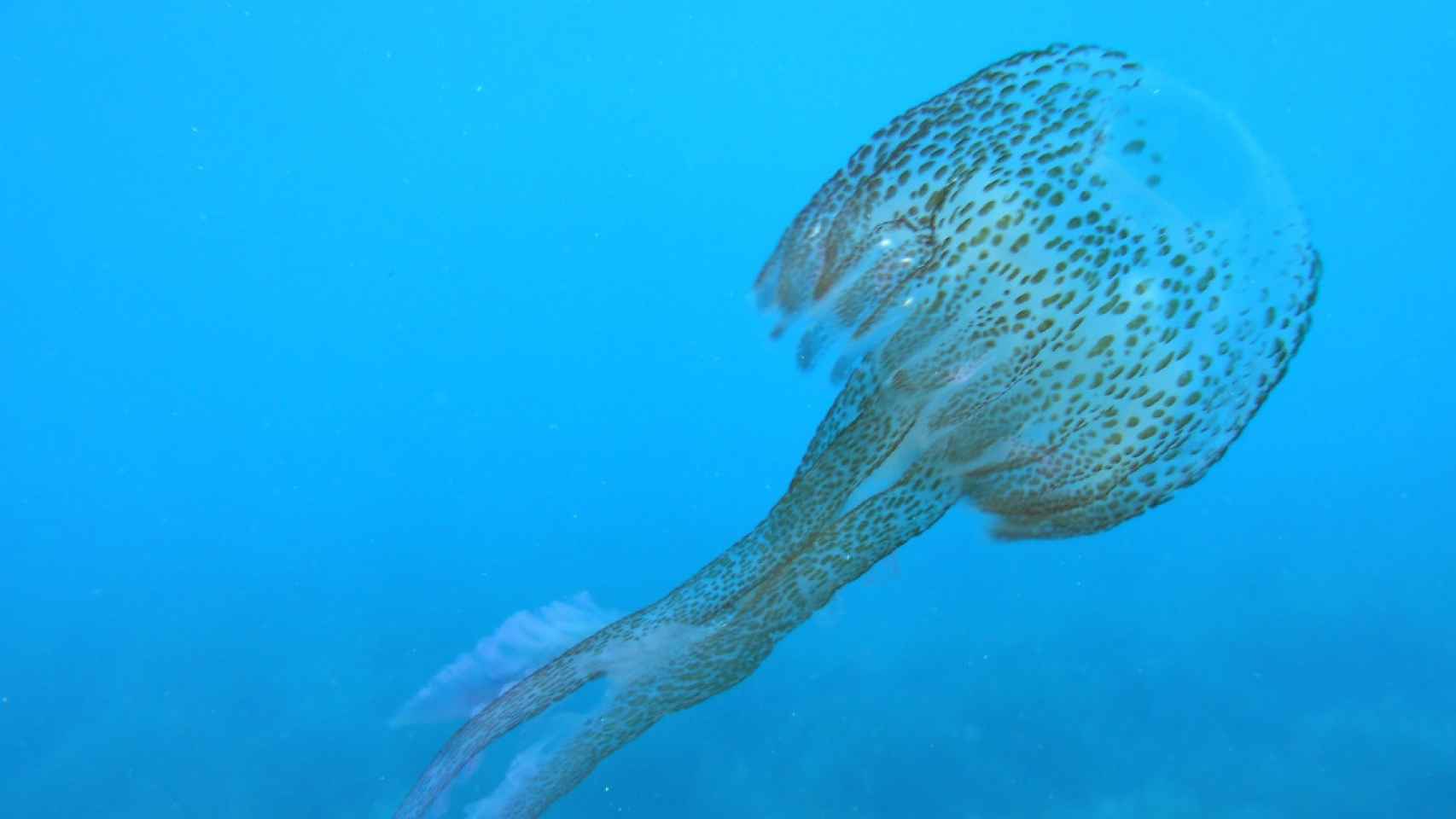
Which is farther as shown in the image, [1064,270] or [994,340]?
[994,340]

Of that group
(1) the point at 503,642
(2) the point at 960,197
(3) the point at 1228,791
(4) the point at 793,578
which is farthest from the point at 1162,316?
(3) the point at 1228,791

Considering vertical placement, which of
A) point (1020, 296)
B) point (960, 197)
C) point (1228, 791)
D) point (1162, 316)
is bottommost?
point (1228, 791)

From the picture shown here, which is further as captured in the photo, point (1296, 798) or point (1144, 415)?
point (1296, 798)

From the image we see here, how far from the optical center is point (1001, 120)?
2.68 meters

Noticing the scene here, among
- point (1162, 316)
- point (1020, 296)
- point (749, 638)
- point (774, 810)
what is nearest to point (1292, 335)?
point (1162, 316)

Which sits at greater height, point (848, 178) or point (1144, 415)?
point (848, 178)

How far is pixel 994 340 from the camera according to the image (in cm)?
288

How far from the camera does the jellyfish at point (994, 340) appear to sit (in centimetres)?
270

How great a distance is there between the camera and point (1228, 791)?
6.98m

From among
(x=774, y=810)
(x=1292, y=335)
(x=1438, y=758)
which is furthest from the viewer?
(x=1438, y=758)

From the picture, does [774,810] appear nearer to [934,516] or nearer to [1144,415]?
[934,516]

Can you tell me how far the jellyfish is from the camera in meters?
2.70

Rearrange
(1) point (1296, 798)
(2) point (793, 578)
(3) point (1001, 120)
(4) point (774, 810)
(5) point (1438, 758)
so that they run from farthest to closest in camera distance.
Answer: (5) point (1438, 758) < (1) point (1296, 798) < (4) point (774, 810) < (2) point (793, 578) < (3) point (1001, 120)

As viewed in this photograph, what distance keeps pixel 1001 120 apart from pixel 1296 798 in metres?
6.78
